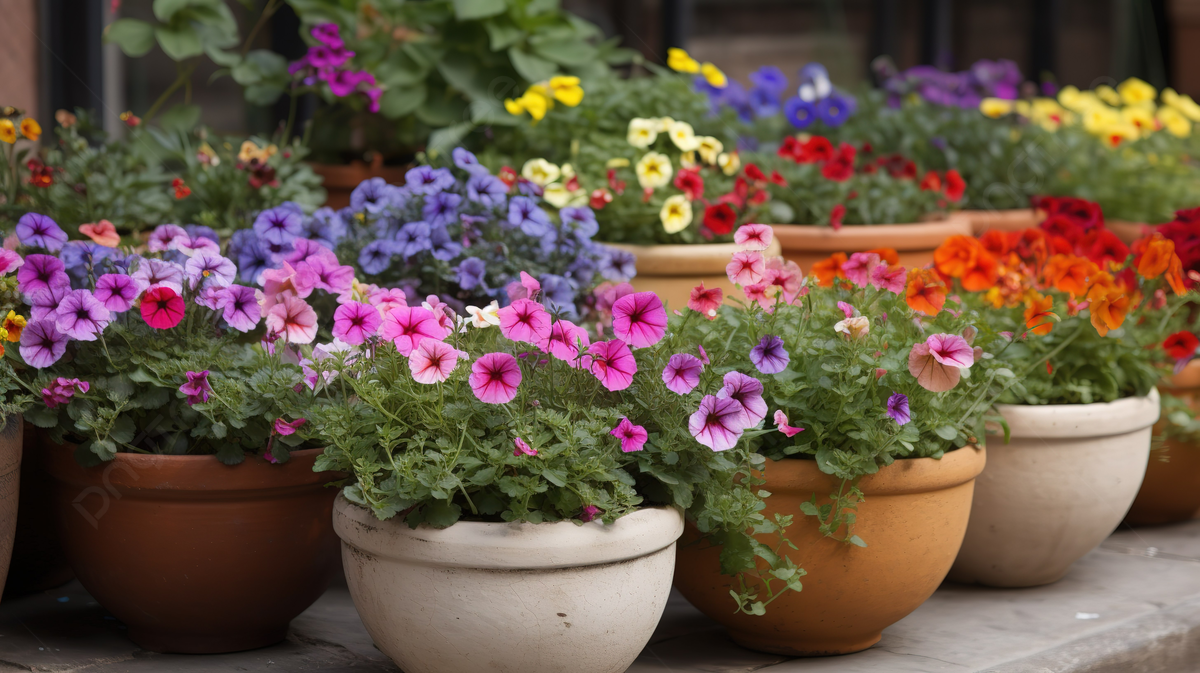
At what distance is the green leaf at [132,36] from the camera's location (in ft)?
9.37

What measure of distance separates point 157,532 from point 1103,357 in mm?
1735

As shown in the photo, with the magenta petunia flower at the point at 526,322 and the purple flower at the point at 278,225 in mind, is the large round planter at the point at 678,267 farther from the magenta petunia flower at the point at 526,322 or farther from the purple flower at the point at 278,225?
the magenta petunia flower at the point at 526,322

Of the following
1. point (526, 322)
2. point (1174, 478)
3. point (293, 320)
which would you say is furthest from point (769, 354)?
point (1174, 478)

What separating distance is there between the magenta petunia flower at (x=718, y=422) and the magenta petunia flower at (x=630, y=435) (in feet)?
0.22

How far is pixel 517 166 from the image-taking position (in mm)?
2969

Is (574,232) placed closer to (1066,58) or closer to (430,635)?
(430,635)

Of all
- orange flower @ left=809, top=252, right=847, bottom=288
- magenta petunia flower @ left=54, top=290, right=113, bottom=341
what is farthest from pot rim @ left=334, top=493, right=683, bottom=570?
orange flower @ left=809, top=252, right=847, bottom=288

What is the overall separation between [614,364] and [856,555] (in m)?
0.55

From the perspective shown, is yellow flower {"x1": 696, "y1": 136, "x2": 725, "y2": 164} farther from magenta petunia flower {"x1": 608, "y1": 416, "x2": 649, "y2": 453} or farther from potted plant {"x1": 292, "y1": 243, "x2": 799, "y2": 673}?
magenta petunia flower {"x1": 608, "y1": 416, "x2": 649, "y2": 453}

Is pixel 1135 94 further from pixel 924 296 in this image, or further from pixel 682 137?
pixel 924 296

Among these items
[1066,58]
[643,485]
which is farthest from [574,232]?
[1066,58]

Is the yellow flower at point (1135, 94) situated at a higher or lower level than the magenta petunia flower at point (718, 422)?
higher

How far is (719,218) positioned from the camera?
2498 millimetres

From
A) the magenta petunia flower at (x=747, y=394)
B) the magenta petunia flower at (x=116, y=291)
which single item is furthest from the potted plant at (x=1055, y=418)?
the magenta petunia flower at (x=116, y=291)
